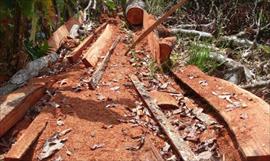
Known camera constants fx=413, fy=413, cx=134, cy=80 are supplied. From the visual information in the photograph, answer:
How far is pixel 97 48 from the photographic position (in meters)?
5.84

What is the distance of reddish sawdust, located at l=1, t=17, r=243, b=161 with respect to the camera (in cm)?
333

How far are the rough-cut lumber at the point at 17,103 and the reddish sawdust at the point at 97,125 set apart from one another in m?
0.09

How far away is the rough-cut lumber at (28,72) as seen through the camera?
14.8 feet

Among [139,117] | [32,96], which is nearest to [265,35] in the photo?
[139,117]

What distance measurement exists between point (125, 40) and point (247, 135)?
3.71m

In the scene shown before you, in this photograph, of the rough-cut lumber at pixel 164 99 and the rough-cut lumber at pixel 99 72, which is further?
the rough-cut lumber at pixel 99 72

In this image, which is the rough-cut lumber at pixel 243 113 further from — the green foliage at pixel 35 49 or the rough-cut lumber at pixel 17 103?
the green foliage at pixel 35 49

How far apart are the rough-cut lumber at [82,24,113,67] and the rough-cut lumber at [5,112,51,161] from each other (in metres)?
1.48

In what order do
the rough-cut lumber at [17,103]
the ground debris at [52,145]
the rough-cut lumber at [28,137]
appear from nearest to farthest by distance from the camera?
the rough-cut lumber at [28,137] → the ground debris at [52,145] → the rough-cut lumber at [17,103]

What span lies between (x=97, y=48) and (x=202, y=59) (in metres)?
1.48

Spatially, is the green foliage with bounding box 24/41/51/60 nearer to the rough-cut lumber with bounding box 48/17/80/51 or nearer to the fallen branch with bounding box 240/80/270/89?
the rough-cut lumber with bounding box 48/17/80/51

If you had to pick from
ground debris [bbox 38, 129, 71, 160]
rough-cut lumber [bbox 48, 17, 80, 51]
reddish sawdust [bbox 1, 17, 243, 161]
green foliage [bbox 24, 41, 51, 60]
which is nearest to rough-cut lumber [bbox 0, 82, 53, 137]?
reddish sawdust [bbox 1, 17, 243, 161]

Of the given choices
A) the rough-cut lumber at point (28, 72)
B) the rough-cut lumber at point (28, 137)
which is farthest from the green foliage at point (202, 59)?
the rough-cut lumber at point (28, 137)

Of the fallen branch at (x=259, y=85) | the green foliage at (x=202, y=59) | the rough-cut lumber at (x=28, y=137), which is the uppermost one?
the green foliage at (x=202, y=59)
